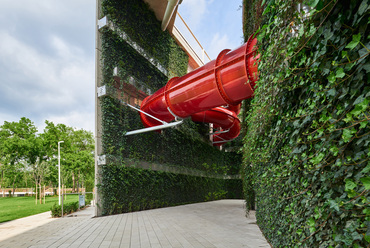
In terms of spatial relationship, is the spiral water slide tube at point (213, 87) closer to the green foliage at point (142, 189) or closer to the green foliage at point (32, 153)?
the green foliage at point (142, 189)

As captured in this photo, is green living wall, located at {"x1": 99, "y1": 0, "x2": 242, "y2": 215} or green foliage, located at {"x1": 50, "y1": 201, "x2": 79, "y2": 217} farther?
green foliage, located at {"x1": 50, "y1": 201, "x2": 79, "y2": 217}

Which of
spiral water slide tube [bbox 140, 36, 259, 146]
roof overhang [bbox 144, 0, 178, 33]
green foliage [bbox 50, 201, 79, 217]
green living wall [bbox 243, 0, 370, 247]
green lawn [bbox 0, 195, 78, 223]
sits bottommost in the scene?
green lawn [bbox 0, 195, 78, 223]

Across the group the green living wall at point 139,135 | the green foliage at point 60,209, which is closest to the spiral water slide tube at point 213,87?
the green living wall at point 139,135

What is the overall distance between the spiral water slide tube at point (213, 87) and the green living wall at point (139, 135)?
1851 mm

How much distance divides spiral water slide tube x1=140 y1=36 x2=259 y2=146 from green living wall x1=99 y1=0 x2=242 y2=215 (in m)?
1.85

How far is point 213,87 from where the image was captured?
692 cm

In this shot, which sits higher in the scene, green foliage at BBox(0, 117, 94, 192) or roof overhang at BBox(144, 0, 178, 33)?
roof overhang at BBox(144, 0, 178, 33)

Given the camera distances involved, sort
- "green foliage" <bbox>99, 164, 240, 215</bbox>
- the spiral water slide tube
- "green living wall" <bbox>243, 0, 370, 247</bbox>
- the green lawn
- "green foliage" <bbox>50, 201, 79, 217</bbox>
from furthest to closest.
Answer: the green lawn → "green foliage" <bbox>50, 201, 79, 217</bbox> → "green foliage" <bbox>99, 164, 240, 215</bbox> → the spiral water slide tube → "green living wall" <bbox>243, 0, 370, 247</bbox>

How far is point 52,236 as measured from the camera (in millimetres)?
5773

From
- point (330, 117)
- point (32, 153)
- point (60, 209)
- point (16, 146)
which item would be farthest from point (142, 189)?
point (16, 146)

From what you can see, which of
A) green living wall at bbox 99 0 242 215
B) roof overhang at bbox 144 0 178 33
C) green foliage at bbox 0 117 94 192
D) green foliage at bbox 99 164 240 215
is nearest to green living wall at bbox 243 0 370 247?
green foliage at bbox 99 164 240 215

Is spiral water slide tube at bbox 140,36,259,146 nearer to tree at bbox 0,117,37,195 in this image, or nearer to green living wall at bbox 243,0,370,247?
green living wall at bbox 243,0,370,247

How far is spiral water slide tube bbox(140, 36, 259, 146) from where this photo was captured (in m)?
5.82

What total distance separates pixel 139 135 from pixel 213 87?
19.6 ft
